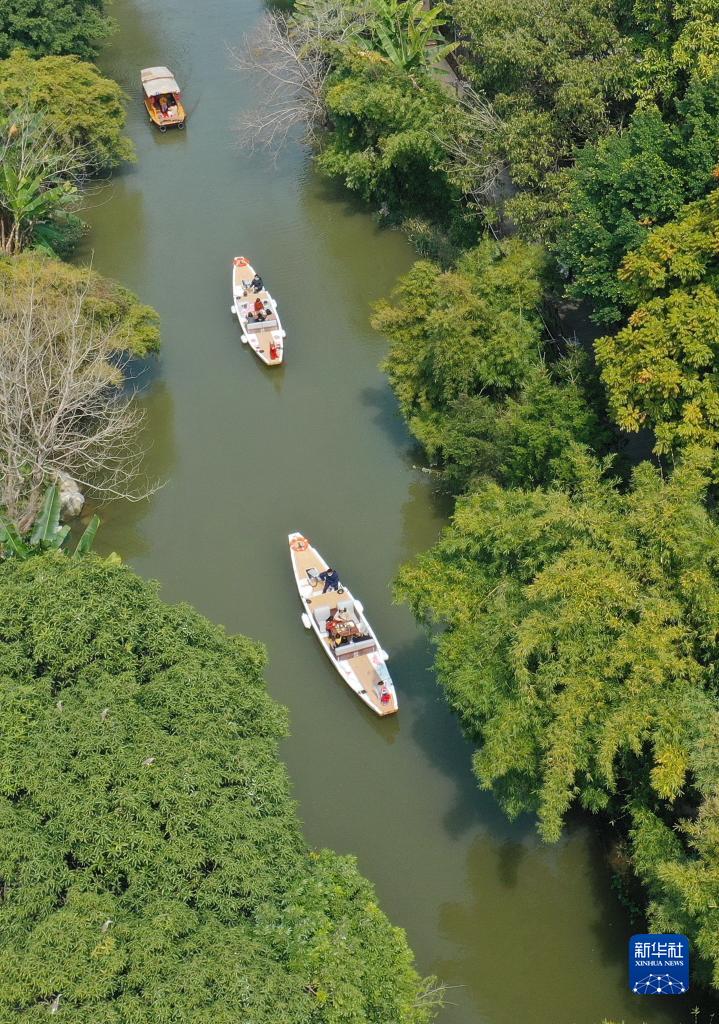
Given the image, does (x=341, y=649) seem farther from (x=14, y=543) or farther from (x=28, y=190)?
(x=28, y=190)

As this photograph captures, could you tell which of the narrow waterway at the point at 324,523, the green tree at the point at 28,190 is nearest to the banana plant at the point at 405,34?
the narrow waterway at the point at 324,523

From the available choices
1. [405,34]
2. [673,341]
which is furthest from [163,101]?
[673,341]

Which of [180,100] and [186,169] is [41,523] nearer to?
[186,169]

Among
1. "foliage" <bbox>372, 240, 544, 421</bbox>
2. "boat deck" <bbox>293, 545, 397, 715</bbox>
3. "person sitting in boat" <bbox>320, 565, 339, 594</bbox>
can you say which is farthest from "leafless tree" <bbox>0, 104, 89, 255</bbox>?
"person sitting in boat" <bbox>320, 565, 339, 594</bbox>

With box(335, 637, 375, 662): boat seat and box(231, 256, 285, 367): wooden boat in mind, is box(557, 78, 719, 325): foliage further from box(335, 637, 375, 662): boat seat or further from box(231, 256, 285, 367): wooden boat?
box(231, 256, 285, 367): wooden boat

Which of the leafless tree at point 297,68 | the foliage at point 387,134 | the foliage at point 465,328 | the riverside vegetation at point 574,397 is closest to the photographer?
the riverside vegetation at point 574,397

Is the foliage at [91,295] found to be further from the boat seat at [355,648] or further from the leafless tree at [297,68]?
the leafless tree at [297,68]

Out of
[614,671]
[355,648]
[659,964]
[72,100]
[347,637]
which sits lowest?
[659,964]

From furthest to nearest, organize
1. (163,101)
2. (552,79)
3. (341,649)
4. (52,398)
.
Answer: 1. (163,101)
2. (552,79)
3. (52,398)
4. (341,649)
